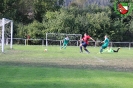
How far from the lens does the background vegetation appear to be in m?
61.7

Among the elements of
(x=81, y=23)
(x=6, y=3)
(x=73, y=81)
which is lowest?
(x=73, y=81)

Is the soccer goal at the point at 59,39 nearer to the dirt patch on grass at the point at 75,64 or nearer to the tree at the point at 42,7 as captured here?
the tree at the point at 42,7

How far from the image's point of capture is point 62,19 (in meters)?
61.8

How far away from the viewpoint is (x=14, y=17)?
67250 mm

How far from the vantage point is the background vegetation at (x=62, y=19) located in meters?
61.7

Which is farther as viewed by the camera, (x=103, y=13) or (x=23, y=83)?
(x=103, y=13)

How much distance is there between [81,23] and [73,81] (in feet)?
167

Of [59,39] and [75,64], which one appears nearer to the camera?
[75,64]

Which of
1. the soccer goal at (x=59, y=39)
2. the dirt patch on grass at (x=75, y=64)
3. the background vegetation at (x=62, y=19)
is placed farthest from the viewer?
the background vegetation at (x=62, y=19)

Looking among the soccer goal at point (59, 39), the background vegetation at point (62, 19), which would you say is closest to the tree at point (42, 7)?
the background vegetation at point (62, 19)

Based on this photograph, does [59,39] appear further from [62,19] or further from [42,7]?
[42,7]

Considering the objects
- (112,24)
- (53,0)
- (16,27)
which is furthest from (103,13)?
(16,27)

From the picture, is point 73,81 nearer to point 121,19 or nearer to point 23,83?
point 23,83

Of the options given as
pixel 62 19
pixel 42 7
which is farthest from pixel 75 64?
pixel 42 7
